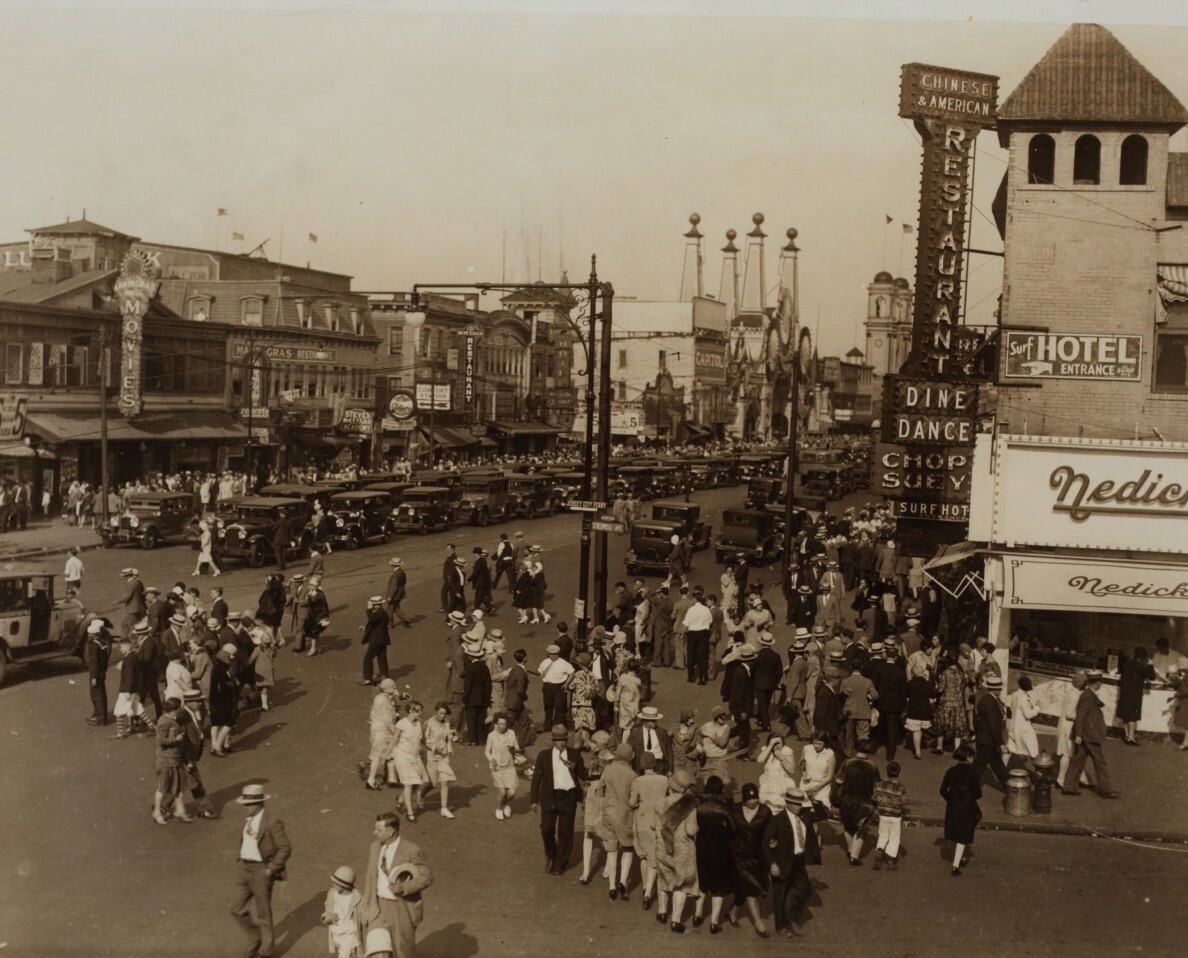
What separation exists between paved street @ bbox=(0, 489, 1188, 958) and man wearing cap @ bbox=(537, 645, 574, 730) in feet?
4.15

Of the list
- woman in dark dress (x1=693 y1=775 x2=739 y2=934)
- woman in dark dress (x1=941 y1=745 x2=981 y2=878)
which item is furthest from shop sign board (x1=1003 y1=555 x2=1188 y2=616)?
woman in dark dress (x1=693 y1=775 x2=739 y2=934)

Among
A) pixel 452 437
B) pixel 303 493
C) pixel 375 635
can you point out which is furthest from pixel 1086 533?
pixel 452 437

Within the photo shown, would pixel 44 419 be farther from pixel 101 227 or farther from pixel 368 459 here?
pixel 368 459

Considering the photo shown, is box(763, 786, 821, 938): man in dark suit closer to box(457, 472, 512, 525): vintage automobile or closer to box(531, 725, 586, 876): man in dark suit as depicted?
box(531, 725, 586, 876): man in dark suit

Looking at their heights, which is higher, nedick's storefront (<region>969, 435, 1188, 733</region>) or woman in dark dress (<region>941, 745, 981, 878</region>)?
nedick's storefront (<region>969, 435, 1188, 733</region>)

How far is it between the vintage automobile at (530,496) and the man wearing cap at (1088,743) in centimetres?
3315

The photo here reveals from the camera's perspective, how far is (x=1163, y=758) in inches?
689

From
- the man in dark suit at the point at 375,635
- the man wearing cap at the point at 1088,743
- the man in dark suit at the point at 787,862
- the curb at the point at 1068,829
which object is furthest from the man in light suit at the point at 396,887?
the man wearing cap at the point at 1088,743

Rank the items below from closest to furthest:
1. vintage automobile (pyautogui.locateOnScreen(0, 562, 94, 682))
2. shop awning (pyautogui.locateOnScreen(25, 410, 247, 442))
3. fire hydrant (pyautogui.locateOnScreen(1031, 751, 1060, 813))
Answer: fire hydrant (pyautogui.locateOnScreen(1031, 751, 1060, 813))
vintage automobile (pyautogui.locateOnScreen(0, 562, 94, 682))
shop awning (pyautogui.locateOnScreen(25, 410, 247, 442))

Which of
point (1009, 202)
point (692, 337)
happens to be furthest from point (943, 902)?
point (692, 337)

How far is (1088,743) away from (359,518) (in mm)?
26601

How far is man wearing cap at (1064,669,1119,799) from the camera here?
15.4m

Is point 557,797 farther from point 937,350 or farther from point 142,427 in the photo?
point 142,427

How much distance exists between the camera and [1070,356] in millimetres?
22219
